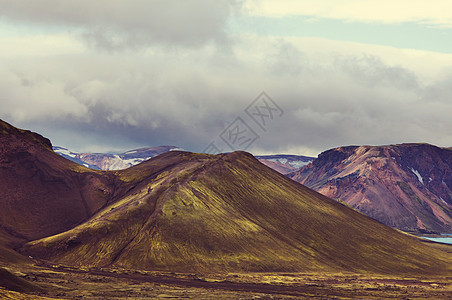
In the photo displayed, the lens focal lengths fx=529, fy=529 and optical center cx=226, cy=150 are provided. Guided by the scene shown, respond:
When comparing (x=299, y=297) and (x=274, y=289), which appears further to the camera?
(x=274, y=289)

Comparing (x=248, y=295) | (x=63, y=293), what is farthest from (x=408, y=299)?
(x=63, y=293)

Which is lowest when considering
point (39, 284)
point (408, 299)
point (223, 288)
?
point (39, 284)

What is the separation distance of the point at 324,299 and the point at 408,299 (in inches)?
1463

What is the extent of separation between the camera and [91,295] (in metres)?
161

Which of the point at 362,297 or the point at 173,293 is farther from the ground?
the point at 362,297

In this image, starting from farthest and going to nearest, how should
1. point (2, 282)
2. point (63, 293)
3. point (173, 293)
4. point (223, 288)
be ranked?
point (223, 288) → point (173, 293) → point (63, 293) → point (2, 282)

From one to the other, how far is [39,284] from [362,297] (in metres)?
113

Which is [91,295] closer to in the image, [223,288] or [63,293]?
[63,293]

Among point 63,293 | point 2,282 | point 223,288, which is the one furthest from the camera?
point 223,288

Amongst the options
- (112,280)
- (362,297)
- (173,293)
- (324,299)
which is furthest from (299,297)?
(112,280)

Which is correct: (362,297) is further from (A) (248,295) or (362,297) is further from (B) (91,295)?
(B) (91,295)

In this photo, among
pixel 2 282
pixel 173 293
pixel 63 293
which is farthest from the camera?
pixel 173 293

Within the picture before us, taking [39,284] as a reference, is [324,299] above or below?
above

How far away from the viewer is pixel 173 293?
575 feet
